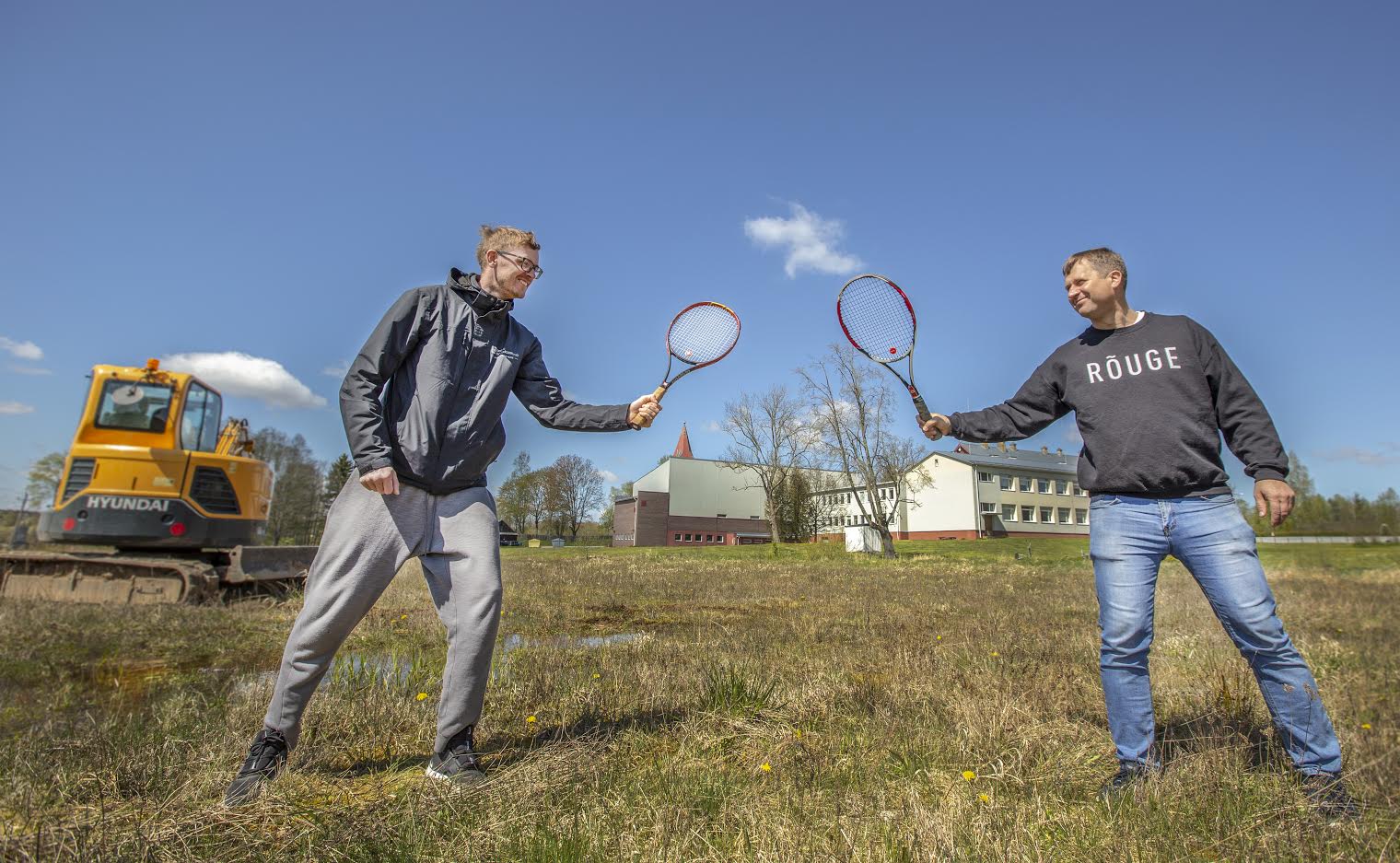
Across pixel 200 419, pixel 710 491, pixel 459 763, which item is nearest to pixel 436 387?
pixel 459 763

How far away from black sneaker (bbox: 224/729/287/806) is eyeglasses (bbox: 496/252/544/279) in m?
2.25

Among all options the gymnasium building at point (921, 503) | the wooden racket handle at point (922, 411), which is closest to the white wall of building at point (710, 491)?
the gymnasium building at point (921, 503)

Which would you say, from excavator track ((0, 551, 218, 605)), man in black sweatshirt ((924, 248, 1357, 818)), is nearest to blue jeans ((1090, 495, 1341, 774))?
man in black sweatshirt ((924, 248, 1357, 818))

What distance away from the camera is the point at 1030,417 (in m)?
3.75

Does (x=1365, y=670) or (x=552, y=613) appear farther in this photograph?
(x=552, y=613)

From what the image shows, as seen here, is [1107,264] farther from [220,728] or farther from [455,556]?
[220,728]

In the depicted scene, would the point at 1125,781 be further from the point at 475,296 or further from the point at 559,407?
the point at 475,296

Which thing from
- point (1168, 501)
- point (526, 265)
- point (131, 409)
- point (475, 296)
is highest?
point (131, 409)

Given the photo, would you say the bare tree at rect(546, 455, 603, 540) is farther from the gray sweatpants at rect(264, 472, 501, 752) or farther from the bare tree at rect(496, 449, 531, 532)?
the gray sweatpants at rect(264, 472, 501, 752)

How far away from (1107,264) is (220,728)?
4.72 metres

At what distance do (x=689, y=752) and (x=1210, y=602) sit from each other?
2217mm

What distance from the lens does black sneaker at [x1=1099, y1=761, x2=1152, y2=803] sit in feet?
8.52

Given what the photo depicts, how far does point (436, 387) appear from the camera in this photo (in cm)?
315

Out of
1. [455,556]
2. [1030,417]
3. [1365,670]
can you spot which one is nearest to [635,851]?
[455,556]
